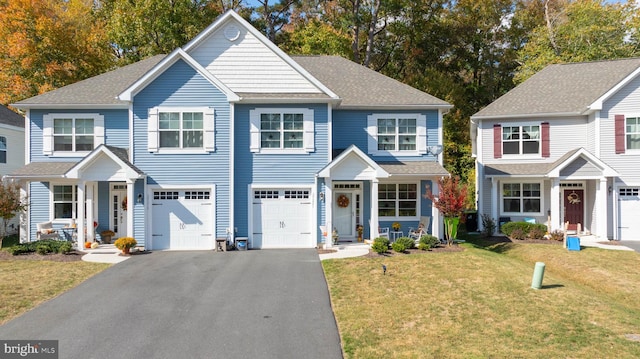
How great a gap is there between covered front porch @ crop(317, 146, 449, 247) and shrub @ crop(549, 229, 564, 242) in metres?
6.27

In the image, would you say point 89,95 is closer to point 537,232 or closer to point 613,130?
point 537,232

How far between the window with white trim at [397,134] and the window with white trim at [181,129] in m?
7.03

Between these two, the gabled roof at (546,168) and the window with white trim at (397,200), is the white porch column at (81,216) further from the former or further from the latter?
the gabled roof at (546,168)

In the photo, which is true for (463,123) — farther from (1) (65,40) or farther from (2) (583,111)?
→ (1) (65,40)

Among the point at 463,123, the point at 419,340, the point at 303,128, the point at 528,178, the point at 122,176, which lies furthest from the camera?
the point at 463,123

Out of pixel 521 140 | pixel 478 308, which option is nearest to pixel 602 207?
pixel 521 140

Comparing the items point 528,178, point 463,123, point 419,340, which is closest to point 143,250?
point 419,340

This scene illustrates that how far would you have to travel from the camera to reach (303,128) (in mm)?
17344

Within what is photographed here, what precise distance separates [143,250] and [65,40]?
2019 cm

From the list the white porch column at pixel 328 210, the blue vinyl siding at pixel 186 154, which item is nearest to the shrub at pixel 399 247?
the white porch column at pixel 328 210

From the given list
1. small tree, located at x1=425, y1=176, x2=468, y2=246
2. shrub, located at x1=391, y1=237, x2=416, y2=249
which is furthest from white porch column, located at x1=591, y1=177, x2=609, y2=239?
shrub, located at x1=391, y1=237, x2=416, y2=249

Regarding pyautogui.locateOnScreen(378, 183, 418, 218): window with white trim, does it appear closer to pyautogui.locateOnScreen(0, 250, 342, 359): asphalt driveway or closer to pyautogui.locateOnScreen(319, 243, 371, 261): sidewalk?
pyautogui.locateOnScreen(319, 243, 371, 261): sidewalk

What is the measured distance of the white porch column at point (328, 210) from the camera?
54.7ft

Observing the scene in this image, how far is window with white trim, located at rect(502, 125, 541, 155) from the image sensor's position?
21344mm
